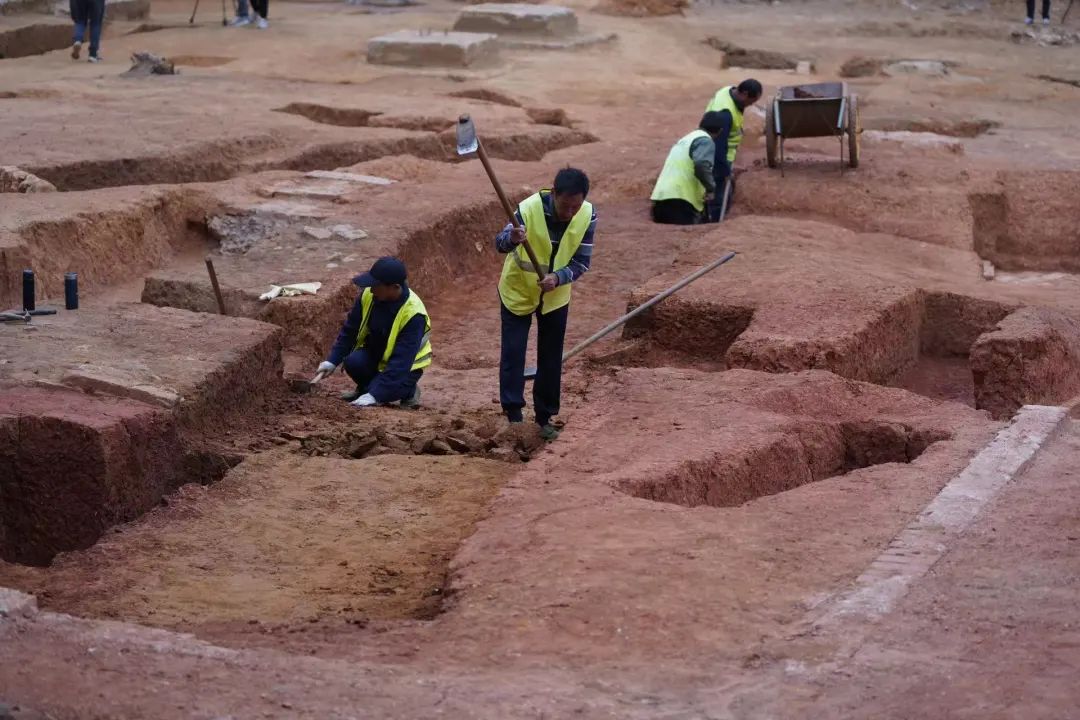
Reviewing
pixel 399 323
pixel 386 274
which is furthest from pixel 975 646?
pixel 399 323

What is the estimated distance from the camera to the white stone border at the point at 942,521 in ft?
16.3

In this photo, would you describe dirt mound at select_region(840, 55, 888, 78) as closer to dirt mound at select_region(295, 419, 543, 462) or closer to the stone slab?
the stone slab

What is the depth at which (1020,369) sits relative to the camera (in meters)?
8.80

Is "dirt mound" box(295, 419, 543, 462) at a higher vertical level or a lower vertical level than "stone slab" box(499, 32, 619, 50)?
lower

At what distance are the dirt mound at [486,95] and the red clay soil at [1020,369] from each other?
8711 mm

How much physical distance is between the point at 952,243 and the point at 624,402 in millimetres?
5309

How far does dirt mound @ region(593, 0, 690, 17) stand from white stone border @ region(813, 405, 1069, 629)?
732 inches

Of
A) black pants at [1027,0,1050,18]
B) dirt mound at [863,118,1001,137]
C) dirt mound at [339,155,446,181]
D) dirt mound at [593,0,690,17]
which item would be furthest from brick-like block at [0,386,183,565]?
black pants at [1027,0,1050,18]

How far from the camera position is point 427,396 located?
8914mm

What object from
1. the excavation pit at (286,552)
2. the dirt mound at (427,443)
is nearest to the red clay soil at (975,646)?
the excavation pit at (286,552)

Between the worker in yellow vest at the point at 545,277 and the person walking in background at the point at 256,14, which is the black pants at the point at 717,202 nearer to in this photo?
the worker in yellow vest at the point at 545,277

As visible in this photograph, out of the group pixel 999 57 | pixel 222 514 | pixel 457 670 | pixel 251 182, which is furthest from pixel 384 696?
pixel 999 57

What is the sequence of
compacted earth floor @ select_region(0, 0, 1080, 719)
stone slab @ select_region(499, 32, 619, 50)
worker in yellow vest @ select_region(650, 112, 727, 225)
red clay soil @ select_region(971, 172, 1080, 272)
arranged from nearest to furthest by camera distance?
compacted earth floor @ select_region(0, 0, 1080, 719), worker in yellow vest @ select_region(650, 112, 727, 225), red clay soil @ select_region(971, 172, 1080, 272), stone slab @ select_region(499, 32, 619, 50)

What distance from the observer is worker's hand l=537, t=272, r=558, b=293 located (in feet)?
24.1
